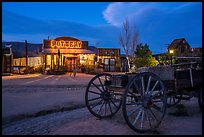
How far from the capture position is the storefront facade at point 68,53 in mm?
31125

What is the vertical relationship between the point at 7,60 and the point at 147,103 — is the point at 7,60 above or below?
above

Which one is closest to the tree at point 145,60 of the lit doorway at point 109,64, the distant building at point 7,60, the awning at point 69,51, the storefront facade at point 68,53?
the storefront facade at point 68,53

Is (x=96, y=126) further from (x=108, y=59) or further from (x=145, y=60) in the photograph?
(x=108, y=59)

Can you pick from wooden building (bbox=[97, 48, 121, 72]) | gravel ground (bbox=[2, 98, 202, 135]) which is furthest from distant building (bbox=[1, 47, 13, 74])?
gravel ground (bbox=[2, 98, 202, 135])

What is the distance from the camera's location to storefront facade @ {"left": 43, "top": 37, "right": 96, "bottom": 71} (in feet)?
102

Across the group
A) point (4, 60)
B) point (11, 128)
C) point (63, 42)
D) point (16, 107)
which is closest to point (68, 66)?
point (63, 42)

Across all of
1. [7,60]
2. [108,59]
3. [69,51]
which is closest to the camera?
[7,60]

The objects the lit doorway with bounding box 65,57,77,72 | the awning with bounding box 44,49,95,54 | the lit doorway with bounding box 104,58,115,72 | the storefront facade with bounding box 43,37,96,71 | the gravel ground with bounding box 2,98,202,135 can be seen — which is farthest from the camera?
the lit doorway with bounding box 104,58,115,72

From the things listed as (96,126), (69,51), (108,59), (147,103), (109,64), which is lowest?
(96,126)

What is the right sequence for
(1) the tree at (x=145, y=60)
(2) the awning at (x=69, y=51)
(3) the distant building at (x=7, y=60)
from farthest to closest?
(2) the awning at (x=69, y=51)
(3) the distant building at (x=7, y=60)
(1) the tree at (x=145, y=60)

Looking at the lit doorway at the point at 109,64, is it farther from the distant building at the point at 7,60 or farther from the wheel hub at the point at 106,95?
the wheel hub at the point at 106,95

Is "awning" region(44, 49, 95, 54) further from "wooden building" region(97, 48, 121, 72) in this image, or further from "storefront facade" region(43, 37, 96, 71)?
"wooden building" region(97, 48, 121, 72)

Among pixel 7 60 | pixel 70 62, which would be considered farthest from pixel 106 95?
pixel 70 62

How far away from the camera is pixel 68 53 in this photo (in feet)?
101
